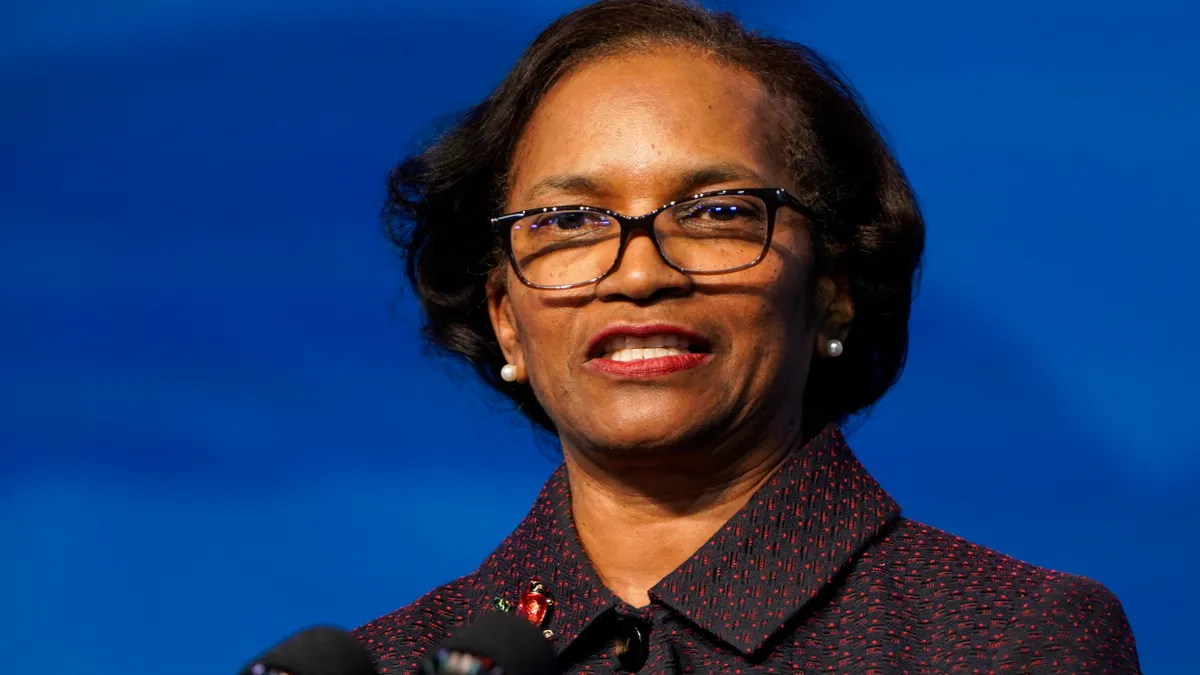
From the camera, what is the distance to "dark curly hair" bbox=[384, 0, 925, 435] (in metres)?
2.30

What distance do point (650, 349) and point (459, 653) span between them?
34.4 inches

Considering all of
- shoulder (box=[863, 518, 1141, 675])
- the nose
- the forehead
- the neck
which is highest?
the forehead

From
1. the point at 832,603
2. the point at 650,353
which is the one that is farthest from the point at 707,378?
the point at 832,603

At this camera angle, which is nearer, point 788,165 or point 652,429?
point 652,429

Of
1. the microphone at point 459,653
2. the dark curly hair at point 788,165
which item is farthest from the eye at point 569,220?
the microphone at point 459,653

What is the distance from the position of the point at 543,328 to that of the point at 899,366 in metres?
0.64

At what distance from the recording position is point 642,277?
2.03 metres

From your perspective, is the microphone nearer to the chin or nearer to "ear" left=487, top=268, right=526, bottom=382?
the chin

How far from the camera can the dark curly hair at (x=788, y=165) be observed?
90.7 inches

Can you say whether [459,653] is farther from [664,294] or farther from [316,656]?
[664,294]

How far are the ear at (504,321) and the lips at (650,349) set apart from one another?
29cm

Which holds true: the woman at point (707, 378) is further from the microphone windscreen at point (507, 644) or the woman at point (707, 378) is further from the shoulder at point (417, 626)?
the microphone windscreen at point (507, 644)

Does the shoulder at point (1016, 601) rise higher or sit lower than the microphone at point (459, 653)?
higher

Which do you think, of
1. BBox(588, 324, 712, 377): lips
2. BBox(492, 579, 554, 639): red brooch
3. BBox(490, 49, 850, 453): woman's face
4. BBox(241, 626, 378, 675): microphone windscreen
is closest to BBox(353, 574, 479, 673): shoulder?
BBox(492, 579, 554, 639): red brooch
